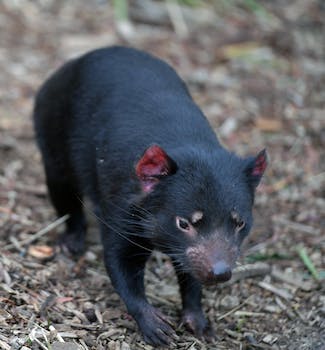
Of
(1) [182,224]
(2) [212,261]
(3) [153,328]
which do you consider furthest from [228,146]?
(2) [212,261]

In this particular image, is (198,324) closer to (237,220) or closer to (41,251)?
(237,220)

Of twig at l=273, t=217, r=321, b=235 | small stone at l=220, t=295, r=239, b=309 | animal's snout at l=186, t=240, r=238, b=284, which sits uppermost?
animal's snout at l=186, t=240, r=238, b=284

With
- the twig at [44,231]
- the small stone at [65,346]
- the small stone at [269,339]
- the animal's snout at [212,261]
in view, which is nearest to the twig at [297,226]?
the small stone at [269,339]

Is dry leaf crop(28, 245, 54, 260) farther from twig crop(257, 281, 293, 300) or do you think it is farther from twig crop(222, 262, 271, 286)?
twig crop(257, 281, 293, 300)

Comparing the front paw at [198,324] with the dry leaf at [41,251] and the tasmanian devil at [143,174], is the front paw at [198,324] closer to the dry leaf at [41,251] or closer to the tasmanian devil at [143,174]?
the tasmanian devil at [143,174]

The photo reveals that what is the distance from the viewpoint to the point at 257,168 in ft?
14.3

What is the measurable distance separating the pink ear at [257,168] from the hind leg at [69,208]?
1789mm

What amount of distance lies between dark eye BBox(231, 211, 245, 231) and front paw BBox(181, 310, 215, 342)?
83cm

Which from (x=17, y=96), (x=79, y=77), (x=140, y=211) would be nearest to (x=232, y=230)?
(x=140, y=211)

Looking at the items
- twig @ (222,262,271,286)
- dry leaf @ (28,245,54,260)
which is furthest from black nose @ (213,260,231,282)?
dry leaf @ (28,245,54,260)

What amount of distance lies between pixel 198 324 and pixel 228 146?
2.87m

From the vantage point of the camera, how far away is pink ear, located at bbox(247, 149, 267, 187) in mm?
4328

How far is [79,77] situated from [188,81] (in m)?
2.94

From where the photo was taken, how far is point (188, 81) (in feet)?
26.7
